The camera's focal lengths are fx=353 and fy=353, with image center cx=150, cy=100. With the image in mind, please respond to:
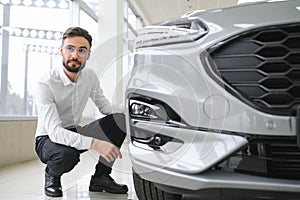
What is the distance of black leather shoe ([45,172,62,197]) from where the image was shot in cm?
186

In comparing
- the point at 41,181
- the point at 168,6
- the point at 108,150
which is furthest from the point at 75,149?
the point at 168,6

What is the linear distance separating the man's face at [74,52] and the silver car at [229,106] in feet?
2.83

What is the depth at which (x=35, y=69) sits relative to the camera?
3967 millimetres

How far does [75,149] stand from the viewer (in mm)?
1813

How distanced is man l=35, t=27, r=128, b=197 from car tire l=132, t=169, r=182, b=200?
30 cm

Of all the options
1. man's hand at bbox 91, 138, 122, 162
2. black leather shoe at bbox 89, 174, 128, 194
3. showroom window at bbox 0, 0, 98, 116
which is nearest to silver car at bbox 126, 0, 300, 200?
man's hand at bbox 91, 138, 122, 162

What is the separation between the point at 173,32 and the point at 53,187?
1.15 metres

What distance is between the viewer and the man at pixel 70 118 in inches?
70.2

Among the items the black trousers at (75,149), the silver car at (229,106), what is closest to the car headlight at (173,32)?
the silver car at (229,106)

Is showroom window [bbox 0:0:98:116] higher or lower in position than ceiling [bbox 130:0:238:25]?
lower

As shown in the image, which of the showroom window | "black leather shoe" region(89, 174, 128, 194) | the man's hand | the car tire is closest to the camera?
the car tire

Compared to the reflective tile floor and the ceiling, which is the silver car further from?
the ceiling

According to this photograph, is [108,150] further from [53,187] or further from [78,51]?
[78,51]

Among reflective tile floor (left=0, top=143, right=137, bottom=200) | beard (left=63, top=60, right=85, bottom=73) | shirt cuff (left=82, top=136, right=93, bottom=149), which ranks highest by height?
beard (left=63, top=60, right=85, bottom=73)
